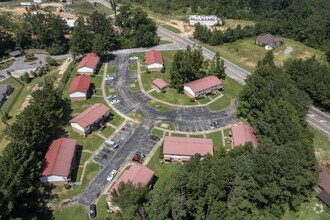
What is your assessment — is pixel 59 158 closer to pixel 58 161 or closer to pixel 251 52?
pixel 58 161

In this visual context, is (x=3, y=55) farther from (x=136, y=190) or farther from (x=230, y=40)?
(x=230, y=40)

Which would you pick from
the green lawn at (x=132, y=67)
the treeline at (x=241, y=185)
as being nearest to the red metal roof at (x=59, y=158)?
the treeline at (x=241, y=185)

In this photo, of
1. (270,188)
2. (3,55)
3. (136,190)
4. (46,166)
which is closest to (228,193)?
(270,188)

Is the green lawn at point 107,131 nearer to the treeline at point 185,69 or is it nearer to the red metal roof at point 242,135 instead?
the treeline at point 185,69

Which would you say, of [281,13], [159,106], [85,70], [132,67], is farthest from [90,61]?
[281,13]

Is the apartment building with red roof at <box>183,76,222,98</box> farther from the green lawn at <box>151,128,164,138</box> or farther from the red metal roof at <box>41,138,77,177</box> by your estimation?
the red metal roof at <box>41,138,77,177</box>

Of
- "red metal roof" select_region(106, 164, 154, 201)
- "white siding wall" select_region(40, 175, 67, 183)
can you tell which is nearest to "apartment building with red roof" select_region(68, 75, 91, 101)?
"white siding wall" select_region(40, 175, 67, 183)
